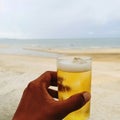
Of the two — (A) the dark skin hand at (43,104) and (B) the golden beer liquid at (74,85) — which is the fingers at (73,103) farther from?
(B) the golden beer liquid at (74,85)

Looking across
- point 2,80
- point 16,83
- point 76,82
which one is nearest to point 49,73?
point 76,82

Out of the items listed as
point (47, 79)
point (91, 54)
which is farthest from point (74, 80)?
point (91, 54)

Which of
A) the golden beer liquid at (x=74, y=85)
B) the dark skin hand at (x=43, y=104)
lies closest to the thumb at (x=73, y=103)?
the dark skin hand at (x=43, y=104)

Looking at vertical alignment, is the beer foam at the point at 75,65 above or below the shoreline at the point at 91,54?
above

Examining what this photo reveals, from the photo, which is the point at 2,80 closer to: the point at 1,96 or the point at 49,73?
the point at 1,96

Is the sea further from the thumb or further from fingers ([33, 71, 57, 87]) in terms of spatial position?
the thumb

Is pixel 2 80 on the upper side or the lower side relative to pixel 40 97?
lower

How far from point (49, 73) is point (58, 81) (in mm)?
69

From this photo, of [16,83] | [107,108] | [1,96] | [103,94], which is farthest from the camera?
[16,83]

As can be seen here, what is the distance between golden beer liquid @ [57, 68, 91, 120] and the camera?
0.98 m

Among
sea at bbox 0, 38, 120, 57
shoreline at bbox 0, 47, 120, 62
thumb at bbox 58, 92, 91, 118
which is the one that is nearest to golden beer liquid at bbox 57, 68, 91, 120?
thumb at bbox 58, 92, 91, 118

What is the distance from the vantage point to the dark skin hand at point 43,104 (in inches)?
32.2

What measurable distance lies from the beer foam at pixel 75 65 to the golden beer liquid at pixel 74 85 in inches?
0.5

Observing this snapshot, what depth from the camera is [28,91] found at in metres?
0.94
